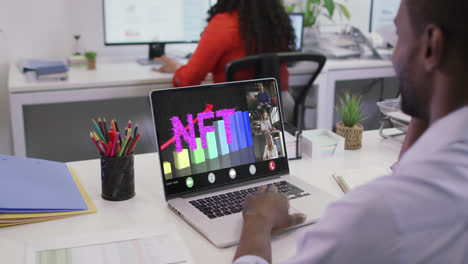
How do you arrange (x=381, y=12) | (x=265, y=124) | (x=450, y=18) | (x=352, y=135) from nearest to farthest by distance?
(x=450, y=18) < (x=265, y=124) < (x=352, y=135) < (x=381, y=12)

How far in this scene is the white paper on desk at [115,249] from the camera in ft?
2.75

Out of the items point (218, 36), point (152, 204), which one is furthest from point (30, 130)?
point (152, 204)

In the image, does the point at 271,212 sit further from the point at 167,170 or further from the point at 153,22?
the point at 153,22

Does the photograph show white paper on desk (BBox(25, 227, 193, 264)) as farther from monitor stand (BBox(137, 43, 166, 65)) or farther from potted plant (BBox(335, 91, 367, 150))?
monitor stand (BBox(137, 43, 166, 65))

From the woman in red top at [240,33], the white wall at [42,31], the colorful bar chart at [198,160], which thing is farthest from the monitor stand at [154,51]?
the colorful bar chart at [198,160]

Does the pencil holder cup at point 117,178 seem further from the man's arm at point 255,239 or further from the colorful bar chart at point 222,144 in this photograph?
the man's arm at point 255,239

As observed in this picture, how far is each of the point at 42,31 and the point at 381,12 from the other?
8.19 feet

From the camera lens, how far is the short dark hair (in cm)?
58

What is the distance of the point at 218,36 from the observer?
88.1 inches

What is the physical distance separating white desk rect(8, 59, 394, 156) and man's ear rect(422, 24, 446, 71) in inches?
61.4

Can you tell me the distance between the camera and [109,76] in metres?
2.59

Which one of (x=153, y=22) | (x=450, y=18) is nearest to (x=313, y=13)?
(x=153, y=22)

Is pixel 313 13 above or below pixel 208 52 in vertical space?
above

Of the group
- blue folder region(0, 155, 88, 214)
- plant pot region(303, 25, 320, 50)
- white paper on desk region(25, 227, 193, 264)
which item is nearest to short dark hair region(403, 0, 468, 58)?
white paper on desk region(25, 227, 193, 264)
